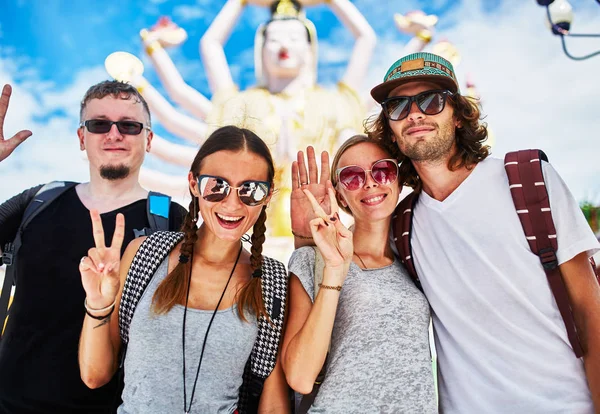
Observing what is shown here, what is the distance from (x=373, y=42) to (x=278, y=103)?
1.85m

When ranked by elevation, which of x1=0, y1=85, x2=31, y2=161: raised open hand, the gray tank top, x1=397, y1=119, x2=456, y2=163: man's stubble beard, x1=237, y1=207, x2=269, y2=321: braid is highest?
x1=0, y1=85, x2=31, y2=161: raised open hand

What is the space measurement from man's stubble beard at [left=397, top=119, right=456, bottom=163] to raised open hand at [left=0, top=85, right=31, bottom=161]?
66.5 inches

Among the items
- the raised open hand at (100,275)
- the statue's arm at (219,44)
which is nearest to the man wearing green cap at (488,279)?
the raised open hand at (100,275)

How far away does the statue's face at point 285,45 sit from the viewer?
695cm

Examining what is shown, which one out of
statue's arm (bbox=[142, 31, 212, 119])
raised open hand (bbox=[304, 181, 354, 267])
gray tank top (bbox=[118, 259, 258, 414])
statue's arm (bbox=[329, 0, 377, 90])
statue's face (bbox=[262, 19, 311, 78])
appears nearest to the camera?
gray tank top (bbox=[118, 259, 258, 414])

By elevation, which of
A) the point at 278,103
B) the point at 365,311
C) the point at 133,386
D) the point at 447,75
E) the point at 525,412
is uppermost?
the point at 278,103

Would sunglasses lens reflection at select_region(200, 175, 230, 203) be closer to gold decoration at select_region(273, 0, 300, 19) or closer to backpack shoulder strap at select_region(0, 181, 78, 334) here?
backpack shoulder strap at select_region(0, 181, 78, 334)

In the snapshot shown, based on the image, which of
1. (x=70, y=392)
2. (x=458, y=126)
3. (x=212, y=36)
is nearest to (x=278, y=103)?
(x=212, y=36)

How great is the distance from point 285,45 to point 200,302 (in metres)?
5.91

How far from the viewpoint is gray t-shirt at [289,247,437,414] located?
161 centimetres

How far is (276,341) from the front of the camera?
1.67 metres

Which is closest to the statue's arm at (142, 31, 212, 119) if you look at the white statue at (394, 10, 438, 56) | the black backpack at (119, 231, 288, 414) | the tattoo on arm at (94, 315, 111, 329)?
the white statue at (394, 10, 438, 56)

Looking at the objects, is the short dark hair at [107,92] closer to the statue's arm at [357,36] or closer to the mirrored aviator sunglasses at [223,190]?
the mirrored aviator sunglasses at [223,190]

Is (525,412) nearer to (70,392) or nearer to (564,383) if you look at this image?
(564,383)
